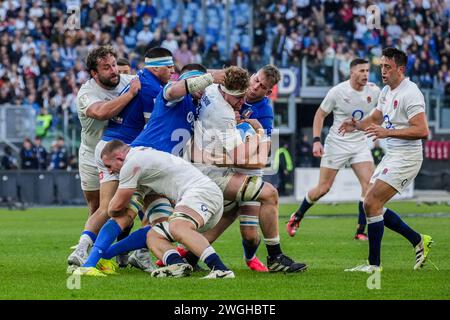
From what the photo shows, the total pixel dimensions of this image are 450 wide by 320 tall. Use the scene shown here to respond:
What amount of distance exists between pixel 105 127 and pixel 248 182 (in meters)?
2.10

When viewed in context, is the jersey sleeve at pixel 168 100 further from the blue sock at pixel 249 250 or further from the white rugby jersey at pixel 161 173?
the blue sock at pixel 249 250

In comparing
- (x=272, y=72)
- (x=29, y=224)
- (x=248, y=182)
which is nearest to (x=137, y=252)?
(x=248, y=182)

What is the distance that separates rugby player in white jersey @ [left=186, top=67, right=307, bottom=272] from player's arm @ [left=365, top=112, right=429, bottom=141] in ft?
3.89

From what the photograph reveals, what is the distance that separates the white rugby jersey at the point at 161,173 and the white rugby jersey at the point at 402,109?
105 inches

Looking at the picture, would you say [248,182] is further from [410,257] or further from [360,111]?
[360,111]

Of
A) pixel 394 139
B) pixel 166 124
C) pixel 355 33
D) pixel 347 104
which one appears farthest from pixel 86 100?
pixel 355 33

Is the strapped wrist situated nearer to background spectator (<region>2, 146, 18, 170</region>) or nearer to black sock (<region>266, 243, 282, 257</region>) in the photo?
black sock (<region>266, 243, 282, 257</region>)

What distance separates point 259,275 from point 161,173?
5.19ft

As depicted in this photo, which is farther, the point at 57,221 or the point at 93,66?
the point at 57,221

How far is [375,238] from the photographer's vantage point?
11.8 meters

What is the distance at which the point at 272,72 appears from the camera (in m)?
11.9

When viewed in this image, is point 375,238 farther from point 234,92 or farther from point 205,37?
point 205,37

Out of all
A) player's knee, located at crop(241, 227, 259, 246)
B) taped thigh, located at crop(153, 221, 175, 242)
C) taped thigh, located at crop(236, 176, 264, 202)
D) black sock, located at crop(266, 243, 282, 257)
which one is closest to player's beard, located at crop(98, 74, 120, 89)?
taped thigh, located at crop(236, 176, 264, 202)

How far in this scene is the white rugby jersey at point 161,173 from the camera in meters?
10.7
